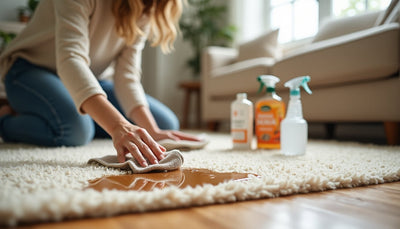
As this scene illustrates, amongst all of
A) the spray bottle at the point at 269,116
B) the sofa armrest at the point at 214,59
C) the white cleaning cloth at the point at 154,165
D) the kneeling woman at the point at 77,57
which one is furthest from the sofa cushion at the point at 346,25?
the white cleaning cloth at the point at 154,165

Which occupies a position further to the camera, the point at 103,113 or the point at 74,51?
the point at 74,51

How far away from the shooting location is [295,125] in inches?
34.5

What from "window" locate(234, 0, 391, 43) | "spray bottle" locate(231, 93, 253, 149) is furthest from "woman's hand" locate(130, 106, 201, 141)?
"window" locate(234, 0, 391, 43)

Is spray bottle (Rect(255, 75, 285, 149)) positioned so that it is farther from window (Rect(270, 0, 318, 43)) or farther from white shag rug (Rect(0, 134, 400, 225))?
window (Rect(270, 0, 318, 43))

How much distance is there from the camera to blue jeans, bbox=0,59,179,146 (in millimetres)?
1096

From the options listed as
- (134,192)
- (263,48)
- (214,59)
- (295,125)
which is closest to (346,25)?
(263,48)

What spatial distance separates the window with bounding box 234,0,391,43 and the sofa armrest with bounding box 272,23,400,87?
3.55 ft

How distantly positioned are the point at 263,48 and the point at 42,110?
1.54m

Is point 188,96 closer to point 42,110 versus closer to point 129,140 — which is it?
point 42,110

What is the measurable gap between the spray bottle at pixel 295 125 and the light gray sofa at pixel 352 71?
1.52 feet

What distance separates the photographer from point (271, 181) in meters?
0.50

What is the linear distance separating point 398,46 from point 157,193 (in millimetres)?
1077

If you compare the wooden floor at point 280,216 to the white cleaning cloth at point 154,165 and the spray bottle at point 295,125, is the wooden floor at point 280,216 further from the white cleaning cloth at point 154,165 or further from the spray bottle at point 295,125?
the spray bottle at point 295,125

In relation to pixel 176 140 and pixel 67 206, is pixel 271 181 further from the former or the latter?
pixel 176 140
